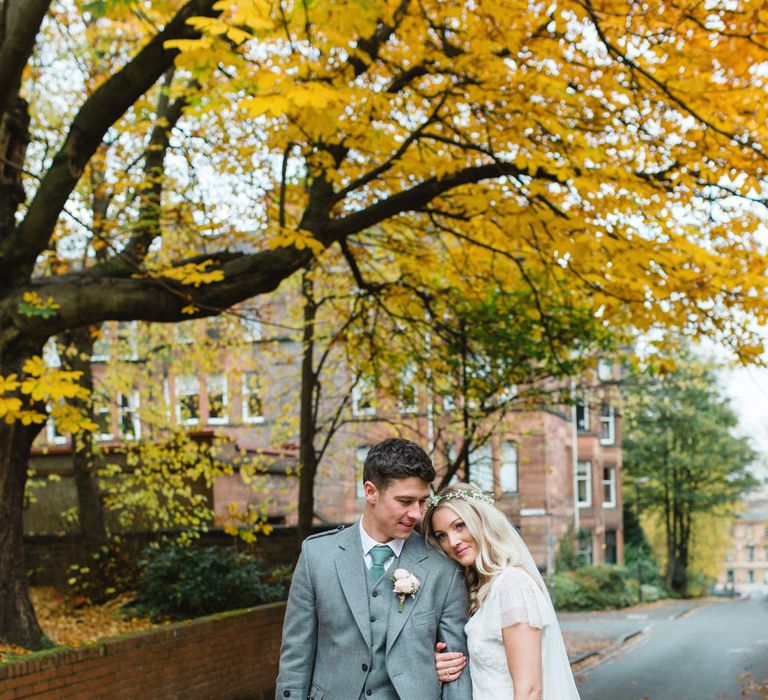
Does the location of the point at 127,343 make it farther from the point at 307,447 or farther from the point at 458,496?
the point at 458,496

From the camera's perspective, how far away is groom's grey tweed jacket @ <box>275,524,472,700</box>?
14.6ft

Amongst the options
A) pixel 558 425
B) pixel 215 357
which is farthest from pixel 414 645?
pixel 558 425

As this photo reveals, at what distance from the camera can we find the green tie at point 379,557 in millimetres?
4660

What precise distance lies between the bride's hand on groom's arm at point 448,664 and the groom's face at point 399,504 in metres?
0.52

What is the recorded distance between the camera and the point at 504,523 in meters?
4.86

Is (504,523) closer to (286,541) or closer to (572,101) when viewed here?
(572,101)

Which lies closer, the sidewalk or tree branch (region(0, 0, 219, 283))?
tree branch (region(0, 0, 219, 283))

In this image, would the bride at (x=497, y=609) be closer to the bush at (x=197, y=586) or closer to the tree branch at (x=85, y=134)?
the tree branch at (x=85, y=134)

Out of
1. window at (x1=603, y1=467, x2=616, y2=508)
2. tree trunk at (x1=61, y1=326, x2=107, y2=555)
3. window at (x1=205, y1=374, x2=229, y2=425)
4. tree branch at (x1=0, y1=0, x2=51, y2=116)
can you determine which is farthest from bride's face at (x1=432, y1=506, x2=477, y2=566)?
window at (x1=603, y1=467, x2=616, y2=508)

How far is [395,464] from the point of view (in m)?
4.53

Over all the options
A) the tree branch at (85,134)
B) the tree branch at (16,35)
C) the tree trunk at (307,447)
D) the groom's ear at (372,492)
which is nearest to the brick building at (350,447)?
the tree trunk at (307,447)

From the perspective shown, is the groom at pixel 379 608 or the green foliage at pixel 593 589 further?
the green foliage at pixel 593 589

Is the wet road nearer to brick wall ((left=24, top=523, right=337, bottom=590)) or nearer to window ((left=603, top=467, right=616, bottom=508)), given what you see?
brick wall ((left=24, top=523, right=337, bottom=590))

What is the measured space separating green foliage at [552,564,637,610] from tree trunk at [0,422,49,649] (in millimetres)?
27099
